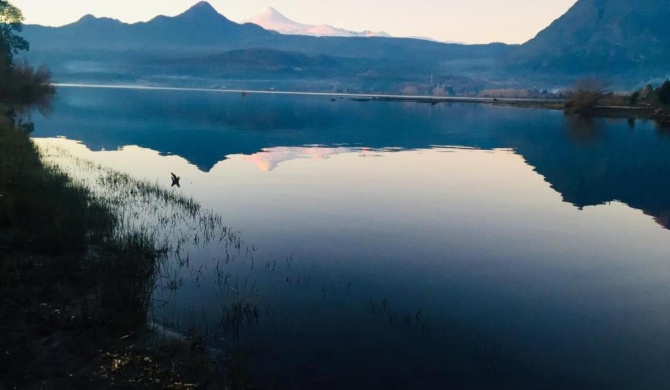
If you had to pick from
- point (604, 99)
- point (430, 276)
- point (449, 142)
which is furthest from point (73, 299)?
point (604, 99)

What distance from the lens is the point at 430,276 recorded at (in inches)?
740

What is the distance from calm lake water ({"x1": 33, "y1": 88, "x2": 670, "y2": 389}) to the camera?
1278cm

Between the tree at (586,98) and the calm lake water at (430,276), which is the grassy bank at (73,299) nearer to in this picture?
the calm lake water at (430,276)

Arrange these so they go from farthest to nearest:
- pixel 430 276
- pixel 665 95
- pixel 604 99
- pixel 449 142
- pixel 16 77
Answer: pixel 604 99
pixel 665 95
pixel 16 77
pixel 449 142
pixel 430 276

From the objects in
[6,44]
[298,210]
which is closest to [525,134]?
[298,210]

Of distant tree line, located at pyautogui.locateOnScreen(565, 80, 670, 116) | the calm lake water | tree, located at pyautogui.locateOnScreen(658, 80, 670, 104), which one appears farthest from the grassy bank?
tree, located at pyautogui.locateOnScreen(658, 80, 670, 104)

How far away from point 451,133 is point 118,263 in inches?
2981

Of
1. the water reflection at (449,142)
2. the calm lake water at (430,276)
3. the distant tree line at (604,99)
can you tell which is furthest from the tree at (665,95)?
the calm lake water at (430,276)

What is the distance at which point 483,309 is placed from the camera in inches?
634

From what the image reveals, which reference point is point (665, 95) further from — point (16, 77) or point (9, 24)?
point (9, 24)

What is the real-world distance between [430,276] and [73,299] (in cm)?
1131

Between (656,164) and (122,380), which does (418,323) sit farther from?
(656,164)

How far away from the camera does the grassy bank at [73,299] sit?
1038cm

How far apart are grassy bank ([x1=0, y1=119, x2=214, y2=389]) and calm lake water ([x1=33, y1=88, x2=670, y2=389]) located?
4.25 feet
